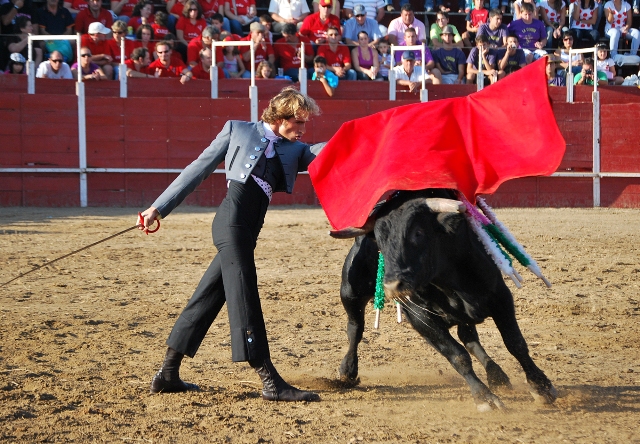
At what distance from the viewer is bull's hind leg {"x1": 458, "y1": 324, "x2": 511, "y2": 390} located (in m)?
3.45

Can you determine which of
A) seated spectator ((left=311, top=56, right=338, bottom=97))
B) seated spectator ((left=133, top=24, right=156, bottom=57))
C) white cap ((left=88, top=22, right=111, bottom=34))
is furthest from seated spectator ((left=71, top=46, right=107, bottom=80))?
seated spectator ((left=311, top=56, right=338, bottom=97))

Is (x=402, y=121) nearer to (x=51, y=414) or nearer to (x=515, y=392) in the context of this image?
(x=515, y=392)

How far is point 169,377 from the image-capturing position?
344cm

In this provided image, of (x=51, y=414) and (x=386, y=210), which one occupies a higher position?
(x=386, y=210)

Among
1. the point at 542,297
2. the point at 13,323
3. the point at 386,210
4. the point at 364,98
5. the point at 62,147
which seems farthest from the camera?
the point at 364,98

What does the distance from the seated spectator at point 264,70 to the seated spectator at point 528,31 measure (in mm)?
3552

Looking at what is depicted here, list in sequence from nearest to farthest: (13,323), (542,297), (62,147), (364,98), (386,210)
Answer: (386,210) < (13,323) < (542,297) < (62,147) < (364,98)

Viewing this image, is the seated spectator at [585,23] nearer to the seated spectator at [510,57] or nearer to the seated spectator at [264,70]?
the seated spectator at [510,57]

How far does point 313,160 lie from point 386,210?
411 millimetres

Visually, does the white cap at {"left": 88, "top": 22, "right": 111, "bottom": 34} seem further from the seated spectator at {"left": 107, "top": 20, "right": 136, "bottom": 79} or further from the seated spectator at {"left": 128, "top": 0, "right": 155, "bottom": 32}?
the seated spectator at {"left": 128, "top": 0, "right": 155, "bottom": 32}

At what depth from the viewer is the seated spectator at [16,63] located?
35.3 ft

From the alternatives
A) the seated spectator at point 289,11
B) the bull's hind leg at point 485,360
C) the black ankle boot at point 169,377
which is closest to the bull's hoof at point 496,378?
the bull's hind leg at point 485,360

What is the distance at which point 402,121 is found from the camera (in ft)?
11.6

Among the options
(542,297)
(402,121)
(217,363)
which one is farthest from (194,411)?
(542,297)
